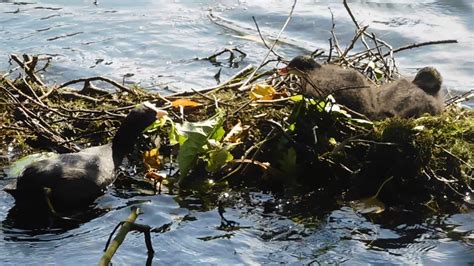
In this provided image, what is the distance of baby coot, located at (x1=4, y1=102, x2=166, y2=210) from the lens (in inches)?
255

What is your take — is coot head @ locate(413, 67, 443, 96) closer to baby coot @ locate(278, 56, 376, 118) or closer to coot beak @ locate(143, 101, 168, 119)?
baby coot @ locate(278, 56, 376, 118)

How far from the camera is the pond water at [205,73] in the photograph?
20.0 feet

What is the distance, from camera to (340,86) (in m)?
7.60

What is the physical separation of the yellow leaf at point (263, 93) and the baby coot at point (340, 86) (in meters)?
0.24

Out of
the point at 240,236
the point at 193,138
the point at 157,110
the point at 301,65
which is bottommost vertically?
the point at 240,236

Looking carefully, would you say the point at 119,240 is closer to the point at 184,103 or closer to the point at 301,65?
the point at 184,103

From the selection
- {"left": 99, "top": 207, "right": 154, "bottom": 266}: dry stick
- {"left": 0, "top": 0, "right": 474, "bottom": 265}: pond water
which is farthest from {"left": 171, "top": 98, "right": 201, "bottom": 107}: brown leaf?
{"left": 99, "top": 207, "right": 154, "bottom": 266}: dry stick

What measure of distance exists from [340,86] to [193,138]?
4.18ft

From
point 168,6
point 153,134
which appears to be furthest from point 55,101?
point 168,6

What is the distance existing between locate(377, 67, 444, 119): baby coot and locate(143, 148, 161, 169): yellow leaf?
1.75 meters

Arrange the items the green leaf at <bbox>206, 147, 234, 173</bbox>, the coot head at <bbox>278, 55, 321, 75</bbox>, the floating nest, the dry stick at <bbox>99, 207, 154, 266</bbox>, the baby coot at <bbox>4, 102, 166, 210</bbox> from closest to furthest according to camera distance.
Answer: the dry stick at <bbox>99, 207, 154, 266</bbox> < the baby coot at <bbox>4, 102, 166, 210</bbox> < the floating nest < the green leaf at <bbox>206, 147, 234, 173</bbox> < the coot head at <bbox>278, 55, 321, 75</bbox>

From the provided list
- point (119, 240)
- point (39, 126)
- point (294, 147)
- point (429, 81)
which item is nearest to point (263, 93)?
point (294, 147)

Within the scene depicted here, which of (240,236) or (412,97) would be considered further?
(412,97)

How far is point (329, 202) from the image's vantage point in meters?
6.94
